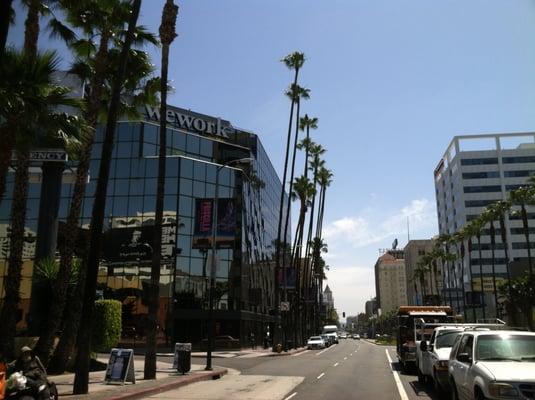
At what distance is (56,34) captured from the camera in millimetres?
20484

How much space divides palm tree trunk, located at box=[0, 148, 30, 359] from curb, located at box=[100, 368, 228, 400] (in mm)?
5579

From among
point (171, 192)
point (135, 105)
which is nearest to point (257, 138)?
point (171, 192)

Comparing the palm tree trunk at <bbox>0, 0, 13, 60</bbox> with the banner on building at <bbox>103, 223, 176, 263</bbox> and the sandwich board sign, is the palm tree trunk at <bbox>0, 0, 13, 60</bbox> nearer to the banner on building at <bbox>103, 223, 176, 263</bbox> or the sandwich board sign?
the sandwich board sign

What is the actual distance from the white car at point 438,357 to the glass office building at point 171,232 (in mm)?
23438

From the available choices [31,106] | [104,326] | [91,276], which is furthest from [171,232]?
[31,106]

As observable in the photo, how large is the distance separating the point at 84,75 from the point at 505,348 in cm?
1820

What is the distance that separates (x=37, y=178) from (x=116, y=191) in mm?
12904

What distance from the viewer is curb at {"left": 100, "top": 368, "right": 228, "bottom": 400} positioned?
1369 centimetres

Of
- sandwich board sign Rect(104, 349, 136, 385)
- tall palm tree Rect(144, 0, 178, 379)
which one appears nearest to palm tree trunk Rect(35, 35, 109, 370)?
tall palm tree Rect(144, 0, 178, 379)

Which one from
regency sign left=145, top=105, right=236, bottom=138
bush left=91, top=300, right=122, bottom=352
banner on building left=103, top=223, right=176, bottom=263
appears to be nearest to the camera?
bush left=91, top=300, right=122, bottom=352

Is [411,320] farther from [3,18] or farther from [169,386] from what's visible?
[3,18]

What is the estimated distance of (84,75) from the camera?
21.4 m

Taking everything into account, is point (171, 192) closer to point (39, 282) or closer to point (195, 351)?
point (195, 351)

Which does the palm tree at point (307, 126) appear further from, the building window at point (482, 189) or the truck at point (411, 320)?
the building window at point (482, 189)
